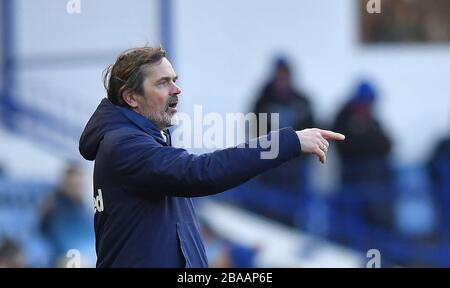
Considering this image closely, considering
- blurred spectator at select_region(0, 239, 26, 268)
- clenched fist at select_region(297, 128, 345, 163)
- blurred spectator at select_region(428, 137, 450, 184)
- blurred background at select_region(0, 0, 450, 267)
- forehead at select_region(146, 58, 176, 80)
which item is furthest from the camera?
blurred spectator at select_region(428, 137, 450, 184)

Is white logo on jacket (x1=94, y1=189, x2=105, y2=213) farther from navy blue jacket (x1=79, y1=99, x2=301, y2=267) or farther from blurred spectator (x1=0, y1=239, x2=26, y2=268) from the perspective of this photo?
blurred spectator (x1=0, y1=239, x2=26, y2=268)

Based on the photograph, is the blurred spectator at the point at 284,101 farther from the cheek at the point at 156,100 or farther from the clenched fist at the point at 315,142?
the clenched fist at the point at 315,142

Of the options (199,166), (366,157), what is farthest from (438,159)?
(199,166)

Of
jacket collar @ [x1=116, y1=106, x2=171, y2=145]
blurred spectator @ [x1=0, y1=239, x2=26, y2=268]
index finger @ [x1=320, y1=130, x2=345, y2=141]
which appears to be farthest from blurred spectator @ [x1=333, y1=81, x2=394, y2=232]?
index finger @ [x1=320, y1=130, x2=345, y2=141]

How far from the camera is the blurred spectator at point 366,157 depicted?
9609 mm

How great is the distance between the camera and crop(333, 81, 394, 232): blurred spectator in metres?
9.61

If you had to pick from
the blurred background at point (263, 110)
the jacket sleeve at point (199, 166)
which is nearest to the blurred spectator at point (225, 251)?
the blurred background at point (263, 110)

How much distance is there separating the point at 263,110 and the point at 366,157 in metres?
0.90

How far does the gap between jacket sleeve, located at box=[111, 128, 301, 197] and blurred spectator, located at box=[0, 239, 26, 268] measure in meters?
3.83

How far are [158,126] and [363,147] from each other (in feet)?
17.1
